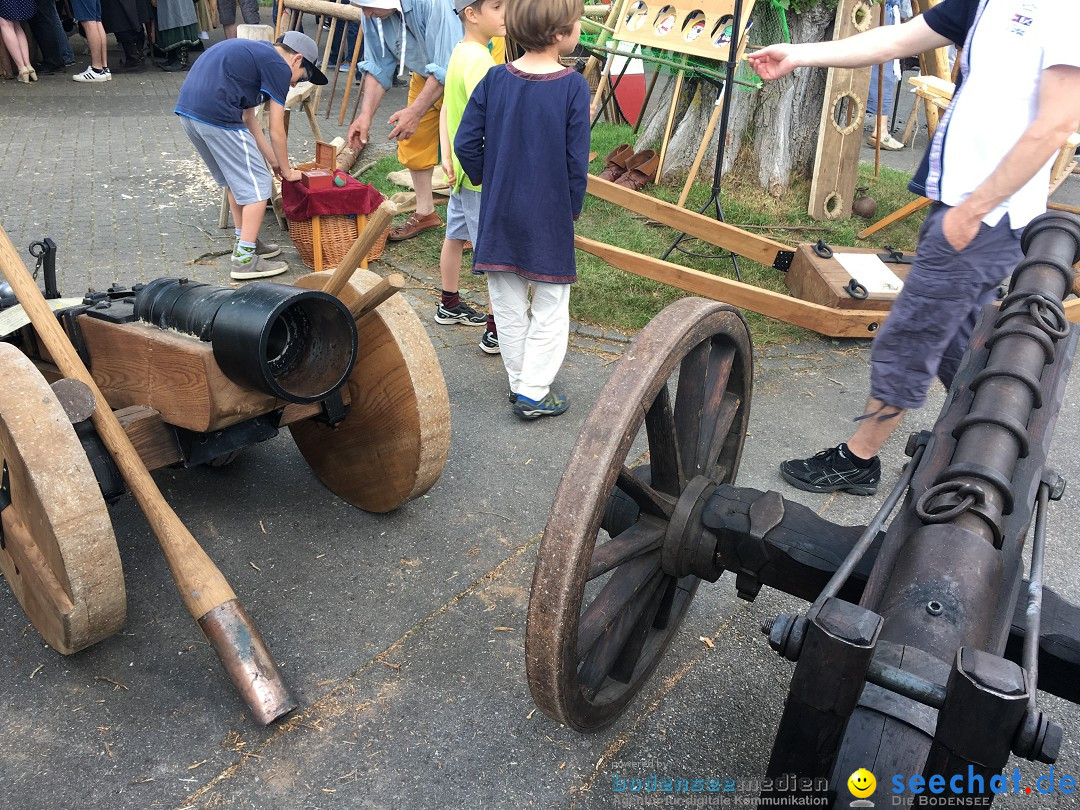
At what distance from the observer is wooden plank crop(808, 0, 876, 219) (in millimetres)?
6086

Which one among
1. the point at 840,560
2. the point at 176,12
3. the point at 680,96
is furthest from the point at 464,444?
the point at 176,12

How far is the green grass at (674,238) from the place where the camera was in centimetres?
489

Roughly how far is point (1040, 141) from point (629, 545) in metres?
1.42

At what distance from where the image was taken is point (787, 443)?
12.0 ft

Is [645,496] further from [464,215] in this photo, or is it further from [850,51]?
[464,215]

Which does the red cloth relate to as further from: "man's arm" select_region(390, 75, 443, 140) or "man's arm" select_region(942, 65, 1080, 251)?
"man's arm" select_region(942, 65, 1080, 251)

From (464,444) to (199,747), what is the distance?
5.41ft

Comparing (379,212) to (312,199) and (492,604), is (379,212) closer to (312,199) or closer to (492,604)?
(492,604)

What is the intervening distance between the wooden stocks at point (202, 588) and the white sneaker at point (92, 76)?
958 centimetres

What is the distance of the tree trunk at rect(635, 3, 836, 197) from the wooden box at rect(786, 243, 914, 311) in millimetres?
A: 1855

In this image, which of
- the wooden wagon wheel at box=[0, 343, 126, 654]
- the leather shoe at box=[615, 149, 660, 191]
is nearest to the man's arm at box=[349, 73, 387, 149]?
the leather shoe at box=[615, 149, 660, 191]

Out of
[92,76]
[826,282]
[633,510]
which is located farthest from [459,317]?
[92,76]

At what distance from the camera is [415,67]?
6023 millimetres

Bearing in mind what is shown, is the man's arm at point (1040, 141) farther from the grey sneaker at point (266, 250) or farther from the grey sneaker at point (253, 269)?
the grey sneaker at point (266, 250)
